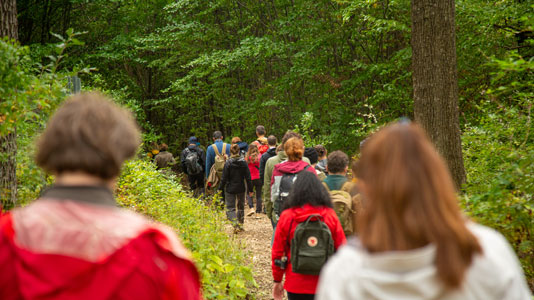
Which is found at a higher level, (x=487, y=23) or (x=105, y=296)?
(x=487, y=23)

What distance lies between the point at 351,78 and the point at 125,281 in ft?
50.5

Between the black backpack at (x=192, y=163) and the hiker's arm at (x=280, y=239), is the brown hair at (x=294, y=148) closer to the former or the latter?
the hiker's arm at (x=280, y=239)

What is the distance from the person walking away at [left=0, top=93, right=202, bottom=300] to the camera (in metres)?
1.58

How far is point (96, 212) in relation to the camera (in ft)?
5.43

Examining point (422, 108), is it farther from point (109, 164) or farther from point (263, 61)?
point (263, 61)

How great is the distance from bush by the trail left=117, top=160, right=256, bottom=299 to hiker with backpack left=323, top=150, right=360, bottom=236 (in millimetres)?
1441

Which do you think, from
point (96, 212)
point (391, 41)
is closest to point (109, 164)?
point (96, 212)

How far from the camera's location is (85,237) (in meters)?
1.60

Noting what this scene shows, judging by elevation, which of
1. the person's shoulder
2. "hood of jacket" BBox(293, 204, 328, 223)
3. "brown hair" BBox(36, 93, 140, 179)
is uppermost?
"brown hair" BBox(36, 93, 140, 179)

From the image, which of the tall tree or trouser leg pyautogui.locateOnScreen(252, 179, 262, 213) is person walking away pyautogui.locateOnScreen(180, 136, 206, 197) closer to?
trouser leg pyautogui.locateOnScreen(252, 179, 262, 213)

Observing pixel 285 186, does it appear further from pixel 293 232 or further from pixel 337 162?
pixel 293 232

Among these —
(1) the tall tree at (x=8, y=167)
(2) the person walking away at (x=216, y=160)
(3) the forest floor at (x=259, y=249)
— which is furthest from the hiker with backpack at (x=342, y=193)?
(2) the person walking away at (x=216, y=160)

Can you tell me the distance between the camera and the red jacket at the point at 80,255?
5.15 feet

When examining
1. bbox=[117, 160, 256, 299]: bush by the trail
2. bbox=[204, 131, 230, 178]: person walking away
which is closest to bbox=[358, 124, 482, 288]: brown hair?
bbox=[117, 160, 256, 299]: bush by the trail
